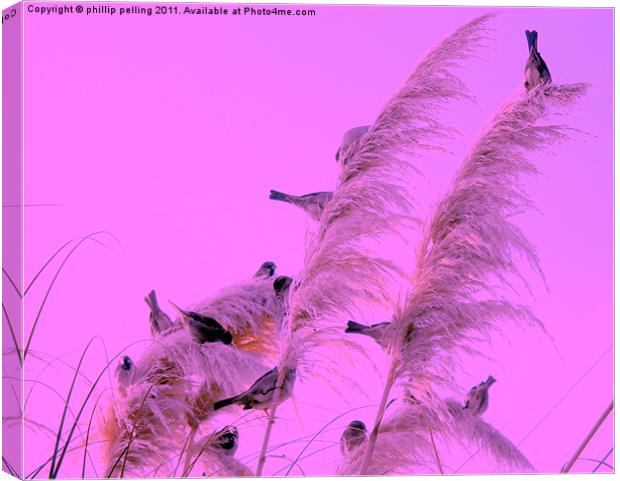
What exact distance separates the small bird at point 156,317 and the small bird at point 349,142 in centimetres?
92

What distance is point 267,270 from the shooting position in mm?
6160

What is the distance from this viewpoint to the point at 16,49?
6.04m

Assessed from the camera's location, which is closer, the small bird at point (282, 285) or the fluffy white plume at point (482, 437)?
the small bird at point (282, 285)

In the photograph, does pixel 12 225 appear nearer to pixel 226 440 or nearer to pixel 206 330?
pixel 206 330

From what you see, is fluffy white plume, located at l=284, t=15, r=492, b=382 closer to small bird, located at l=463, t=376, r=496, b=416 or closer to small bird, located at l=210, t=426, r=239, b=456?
small bird, located at l=210, t=426, r=239, b=456

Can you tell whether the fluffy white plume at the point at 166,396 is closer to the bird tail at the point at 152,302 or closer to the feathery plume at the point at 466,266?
the bird tail at the point at 152,302

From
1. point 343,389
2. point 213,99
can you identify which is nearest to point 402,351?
point 343,389

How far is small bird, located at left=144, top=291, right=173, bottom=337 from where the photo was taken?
605 centimetres

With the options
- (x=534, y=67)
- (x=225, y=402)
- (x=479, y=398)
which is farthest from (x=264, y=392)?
(x=534, y=67)

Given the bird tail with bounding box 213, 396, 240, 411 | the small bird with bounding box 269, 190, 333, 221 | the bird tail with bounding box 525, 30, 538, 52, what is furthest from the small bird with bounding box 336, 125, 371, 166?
the bird tail with bounding box 213, 396, 240, 411

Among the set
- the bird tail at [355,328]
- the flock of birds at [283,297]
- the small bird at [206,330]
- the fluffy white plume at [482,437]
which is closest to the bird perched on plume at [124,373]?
the flock of birds at [283,297]

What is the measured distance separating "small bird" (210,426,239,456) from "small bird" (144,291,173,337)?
460mm

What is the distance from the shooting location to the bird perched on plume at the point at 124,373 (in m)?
5.89

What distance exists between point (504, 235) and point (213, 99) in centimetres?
130
